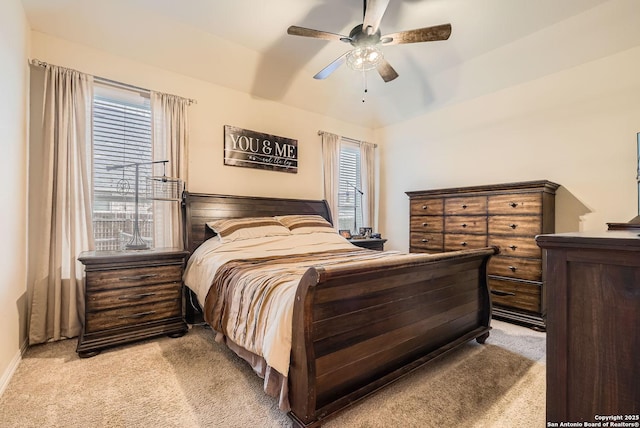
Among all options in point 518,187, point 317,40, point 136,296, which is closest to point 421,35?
point 317,40

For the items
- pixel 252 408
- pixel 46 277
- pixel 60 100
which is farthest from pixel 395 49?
pixel 46 277

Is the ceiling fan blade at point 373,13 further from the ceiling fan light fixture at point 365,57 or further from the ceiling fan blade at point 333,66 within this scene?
the ceiling fan blade at point 333,66

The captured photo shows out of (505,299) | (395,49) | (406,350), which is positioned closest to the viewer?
(406,350)

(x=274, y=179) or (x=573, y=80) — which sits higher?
(x=573, y=80)

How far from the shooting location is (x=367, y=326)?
1.64m

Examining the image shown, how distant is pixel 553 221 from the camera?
10.6ft

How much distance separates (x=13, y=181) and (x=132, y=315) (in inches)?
52.5

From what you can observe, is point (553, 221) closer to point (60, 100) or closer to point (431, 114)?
point (431, 114)

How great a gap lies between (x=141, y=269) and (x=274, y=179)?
204cm

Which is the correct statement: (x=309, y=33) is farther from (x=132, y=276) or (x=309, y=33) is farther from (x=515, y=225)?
(x=515, y=225)

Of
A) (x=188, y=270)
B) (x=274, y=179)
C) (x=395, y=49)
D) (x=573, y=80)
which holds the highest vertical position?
(x=395, y=49)

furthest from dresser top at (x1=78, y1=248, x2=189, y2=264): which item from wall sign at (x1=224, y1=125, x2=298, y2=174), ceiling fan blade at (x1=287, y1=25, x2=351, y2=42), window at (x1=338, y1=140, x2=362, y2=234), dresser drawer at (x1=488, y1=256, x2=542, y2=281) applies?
dresser drawer at (x1=488, y1=256, x2=542, y2=281)

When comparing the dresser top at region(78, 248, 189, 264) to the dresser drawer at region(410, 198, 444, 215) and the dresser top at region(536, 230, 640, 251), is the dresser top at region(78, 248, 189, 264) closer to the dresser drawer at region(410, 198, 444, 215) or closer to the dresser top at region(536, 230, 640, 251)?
the dresser top at region(536, 230, 640, 251)

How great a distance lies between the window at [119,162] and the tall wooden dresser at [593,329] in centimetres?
337
